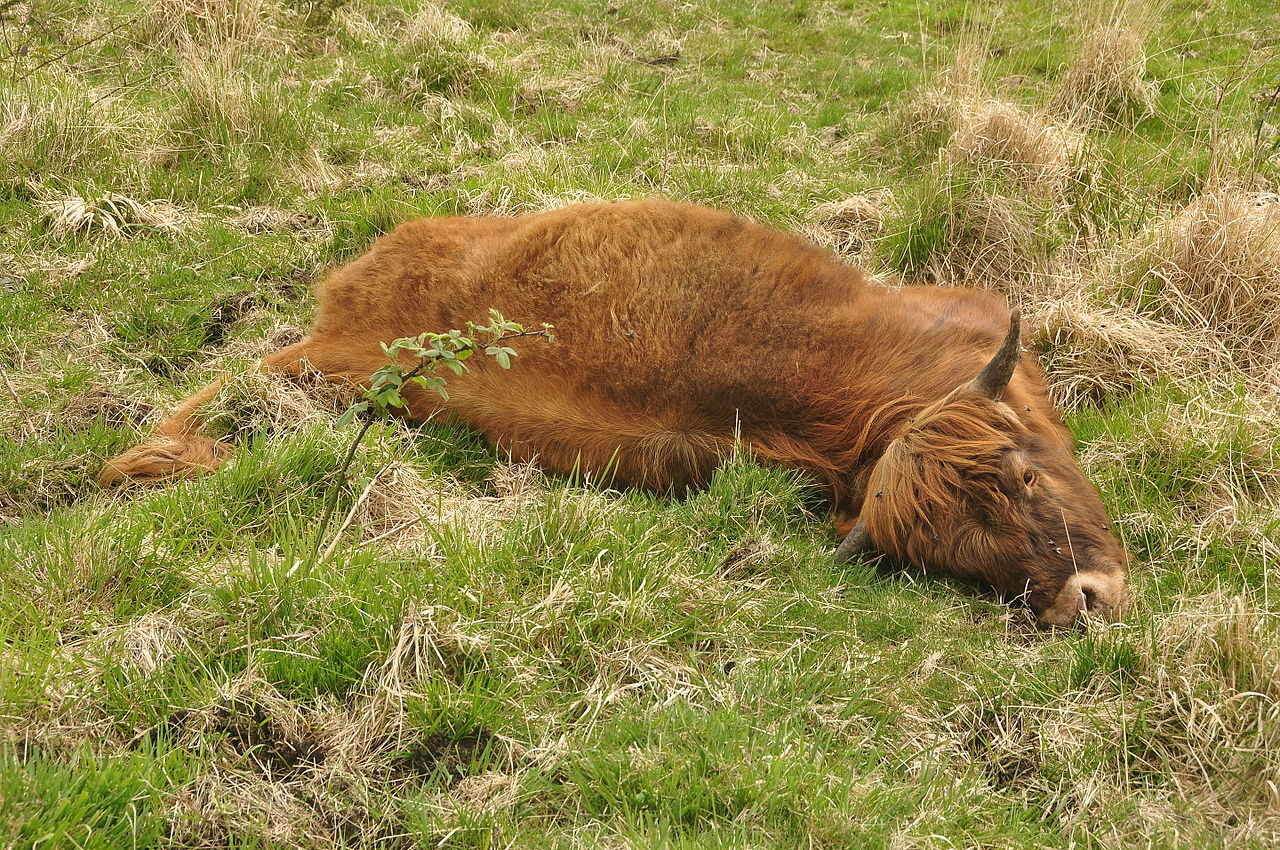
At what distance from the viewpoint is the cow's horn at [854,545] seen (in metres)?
3.65

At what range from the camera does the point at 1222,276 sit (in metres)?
4.90

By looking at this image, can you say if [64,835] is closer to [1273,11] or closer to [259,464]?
[259,464]

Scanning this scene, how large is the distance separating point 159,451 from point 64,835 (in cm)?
213

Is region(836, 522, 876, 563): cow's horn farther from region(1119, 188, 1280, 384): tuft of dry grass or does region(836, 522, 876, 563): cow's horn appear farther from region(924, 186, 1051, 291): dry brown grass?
region(924, 186, 1051, 291): dry brown grass

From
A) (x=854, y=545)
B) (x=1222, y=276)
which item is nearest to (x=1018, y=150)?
(x=1222, y=276)

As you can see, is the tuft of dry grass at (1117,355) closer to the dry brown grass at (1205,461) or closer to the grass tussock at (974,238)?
the dry brown grass at (1205,461)

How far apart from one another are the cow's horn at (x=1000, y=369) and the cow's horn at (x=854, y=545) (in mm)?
682

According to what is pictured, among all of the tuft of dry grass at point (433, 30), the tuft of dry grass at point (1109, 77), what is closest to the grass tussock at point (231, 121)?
the tuft of dry grass at point (433, 30)

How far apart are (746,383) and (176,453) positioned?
2371mm

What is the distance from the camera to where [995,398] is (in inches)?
143

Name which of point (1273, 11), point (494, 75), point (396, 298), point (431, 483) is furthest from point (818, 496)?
point (1273, 11)

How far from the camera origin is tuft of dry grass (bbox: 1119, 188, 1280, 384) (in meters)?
4.85

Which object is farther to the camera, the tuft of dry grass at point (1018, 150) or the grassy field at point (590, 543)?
the tuft of dry grass at point (1018, 150)

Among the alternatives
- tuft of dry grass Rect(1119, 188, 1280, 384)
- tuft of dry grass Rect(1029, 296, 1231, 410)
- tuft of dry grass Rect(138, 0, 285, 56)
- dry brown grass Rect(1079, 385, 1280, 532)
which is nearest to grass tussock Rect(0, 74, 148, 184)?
tuft of dry grass Rect(138, 0, 285, 56)
